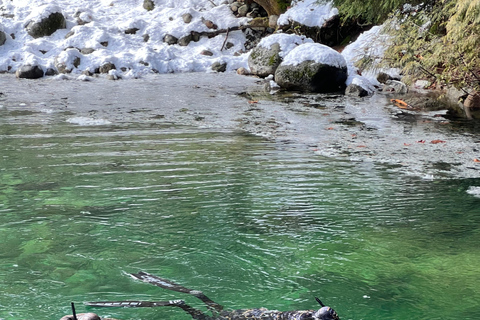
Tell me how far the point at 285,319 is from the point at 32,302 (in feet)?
4.74

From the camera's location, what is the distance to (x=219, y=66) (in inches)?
651

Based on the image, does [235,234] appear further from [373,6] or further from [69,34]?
[69,34]

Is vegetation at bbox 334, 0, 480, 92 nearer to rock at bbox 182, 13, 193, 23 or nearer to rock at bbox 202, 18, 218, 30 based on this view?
rock at bbox 202, 18, 218, 30

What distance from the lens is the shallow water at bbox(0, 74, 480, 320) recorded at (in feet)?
9.98

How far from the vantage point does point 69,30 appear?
1873 cm

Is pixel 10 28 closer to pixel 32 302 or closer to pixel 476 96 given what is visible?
pixel 476 96

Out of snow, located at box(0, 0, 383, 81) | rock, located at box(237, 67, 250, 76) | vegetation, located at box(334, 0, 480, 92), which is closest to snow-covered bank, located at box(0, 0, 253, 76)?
snow, located at box(0, 0, 383, 81)

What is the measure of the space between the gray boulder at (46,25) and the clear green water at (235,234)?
44.8ft

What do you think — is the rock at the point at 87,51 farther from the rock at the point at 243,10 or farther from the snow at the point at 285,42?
the rock at the point at 243,10

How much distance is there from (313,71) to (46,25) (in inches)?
425

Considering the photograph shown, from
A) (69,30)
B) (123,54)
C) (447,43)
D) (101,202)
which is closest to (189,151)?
(101,202)

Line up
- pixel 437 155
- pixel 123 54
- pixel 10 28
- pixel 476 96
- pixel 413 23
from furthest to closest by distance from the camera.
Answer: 1. pixel 10 28
2. pixel 123 54
3. pixel 476 96
4. pixel 413 23
5. pixel 437 155

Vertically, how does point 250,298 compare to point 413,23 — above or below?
below

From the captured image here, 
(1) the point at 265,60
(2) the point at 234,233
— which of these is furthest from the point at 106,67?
(2) the point at 234,233
